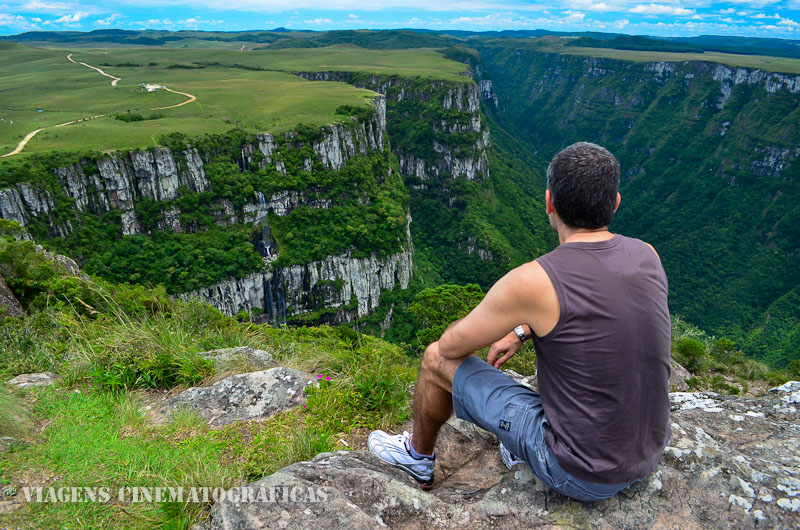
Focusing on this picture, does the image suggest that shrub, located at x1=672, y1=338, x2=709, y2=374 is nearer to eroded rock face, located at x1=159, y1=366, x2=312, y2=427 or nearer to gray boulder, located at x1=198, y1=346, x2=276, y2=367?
gray boulder, located at x1=198, y1=346, x2=276, y2=367

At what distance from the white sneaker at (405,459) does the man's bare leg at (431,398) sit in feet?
0.28

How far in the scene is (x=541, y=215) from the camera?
91688 mm

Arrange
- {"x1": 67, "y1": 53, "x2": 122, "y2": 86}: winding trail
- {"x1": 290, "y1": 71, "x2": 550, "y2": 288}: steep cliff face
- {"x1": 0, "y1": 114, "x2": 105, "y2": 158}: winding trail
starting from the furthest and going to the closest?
{"x1": 290, "y1": 71, "x2": 550, "y2": 288}: steep cliff face
{"x1": 67, "y1": 53, "x2": 122, "y2": 86}: winding trail
{"x1": 0, "y1": 114, "x2": 105, "y2": 158}: winding trail

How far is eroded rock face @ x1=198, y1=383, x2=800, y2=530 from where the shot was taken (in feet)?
8.82

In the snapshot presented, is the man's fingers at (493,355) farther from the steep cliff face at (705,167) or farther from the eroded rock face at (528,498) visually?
the steep cliff face at (705,167)

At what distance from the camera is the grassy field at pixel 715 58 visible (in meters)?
110

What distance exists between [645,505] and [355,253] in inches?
1926

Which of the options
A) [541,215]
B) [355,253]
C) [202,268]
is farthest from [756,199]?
[202,268]

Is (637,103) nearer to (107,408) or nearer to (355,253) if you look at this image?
(355,253)

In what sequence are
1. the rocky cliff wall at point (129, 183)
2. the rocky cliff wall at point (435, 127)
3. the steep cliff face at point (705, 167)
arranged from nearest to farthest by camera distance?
the rocky cliff wall at point (129, 183) < the steep cliff face at point (705, 167) < the rocky cliff wall at point (435, 127)

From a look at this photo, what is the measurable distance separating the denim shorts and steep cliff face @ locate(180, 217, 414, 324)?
134 feet

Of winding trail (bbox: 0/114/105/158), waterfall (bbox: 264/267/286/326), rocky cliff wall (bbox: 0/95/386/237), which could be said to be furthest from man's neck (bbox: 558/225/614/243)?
waterfall (bbox: 264/267/286/326)

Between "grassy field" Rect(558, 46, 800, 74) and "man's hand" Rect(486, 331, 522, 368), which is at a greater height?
"grassy field" Rect(558, 46, 800, 74)

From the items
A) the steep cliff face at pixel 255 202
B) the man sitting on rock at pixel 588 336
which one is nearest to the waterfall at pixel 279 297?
the steep cliff face at pixel 255 202
